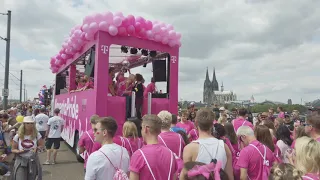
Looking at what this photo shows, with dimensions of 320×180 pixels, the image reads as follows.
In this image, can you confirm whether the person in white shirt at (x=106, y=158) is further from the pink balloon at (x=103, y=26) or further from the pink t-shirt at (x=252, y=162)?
the pink balloon at (x=103, y=26)

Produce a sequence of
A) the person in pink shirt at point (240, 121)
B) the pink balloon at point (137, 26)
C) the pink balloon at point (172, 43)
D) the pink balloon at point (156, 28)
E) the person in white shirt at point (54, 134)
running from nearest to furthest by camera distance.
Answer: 1. the person in pink shirt at point (240, 121)
2. the pink balloon at point (137, 26)
3. the pink balloon at point (156, 28)
4. the pink balloon at point (172, 43)
5. the person in white shirt at point (54, 134)

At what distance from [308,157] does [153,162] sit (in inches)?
→ 52.9

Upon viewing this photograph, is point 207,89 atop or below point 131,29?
atop

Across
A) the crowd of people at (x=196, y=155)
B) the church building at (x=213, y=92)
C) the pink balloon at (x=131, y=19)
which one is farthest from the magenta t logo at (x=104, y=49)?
the church building at (x=213, y=92)

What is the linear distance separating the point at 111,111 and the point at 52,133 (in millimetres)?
2899

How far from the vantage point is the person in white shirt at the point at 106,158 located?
3.00 meters

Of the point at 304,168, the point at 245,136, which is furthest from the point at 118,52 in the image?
the point at 304,168

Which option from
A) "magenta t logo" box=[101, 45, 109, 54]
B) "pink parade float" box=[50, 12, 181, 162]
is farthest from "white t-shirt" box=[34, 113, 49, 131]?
"magenta t logo" box=[101, 45, 109, 54]

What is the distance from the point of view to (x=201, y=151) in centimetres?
311

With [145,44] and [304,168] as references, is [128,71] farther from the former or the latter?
[304,168]

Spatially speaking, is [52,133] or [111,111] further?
[52,133]

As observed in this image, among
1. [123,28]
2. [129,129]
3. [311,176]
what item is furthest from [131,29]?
[311,176]

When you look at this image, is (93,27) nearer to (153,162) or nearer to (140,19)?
(140,19)

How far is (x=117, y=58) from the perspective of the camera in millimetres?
9562
